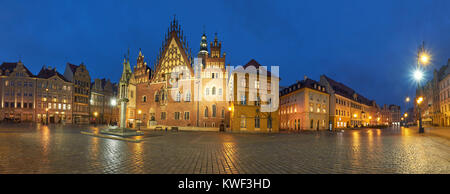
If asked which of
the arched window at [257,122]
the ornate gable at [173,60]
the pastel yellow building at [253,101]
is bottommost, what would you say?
the arched window at [257,122]

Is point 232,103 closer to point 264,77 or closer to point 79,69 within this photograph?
point 264,77

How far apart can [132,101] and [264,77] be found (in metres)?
31.8

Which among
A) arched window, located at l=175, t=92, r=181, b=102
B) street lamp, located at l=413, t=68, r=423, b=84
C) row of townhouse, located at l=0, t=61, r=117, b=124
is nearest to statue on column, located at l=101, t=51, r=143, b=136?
arched window, located at l=175, t=92, r=181, b=102

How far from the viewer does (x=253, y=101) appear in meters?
35.4

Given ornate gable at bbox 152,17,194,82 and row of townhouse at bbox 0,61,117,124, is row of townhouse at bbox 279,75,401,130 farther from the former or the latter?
row of townhouse at bbox 0,61,117,124

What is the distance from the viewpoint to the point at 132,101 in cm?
4938

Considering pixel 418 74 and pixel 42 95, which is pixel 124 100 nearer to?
pixel 418 74

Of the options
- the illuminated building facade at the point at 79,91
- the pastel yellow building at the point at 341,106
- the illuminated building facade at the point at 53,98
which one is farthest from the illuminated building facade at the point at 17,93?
the pastel yellow building at the point at 341,106

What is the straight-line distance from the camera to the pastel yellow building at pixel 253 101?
34.5 m

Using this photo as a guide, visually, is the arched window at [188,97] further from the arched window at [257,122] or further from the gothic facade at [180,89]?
the arched window at [257,122]

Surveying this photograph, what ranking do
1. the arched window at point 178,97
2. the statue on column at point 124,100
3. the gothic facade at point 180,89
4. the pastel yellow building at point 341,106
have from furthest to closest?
the pastel yellow building at point 341,106 → the arched window at point 178,97 → the gothic facade at point 180,89 → the statue on column at point 124,100

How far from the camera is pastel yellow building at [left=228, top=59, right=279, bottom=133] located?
34.5 meters

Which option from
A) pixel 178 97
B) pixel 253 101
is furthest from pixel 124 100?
pixel 178 97
